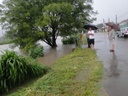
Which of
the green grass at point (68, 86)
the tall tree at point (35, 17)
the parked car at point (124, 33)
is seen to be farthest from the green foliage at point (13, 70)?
the parked car at point (124, 33)

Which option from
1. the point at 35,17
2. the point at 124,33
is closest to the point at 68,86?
the point at 35,17

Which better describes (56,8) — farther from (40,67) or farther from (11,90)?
(11,90)

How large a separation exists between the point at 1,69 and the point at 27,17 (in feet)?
50.3

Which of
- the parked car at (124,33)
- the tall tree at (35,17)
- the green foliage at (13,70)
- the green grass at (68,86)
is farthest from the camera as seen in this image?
the parked car at (124,33)

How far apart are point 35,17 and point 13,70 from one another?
50.2 feet

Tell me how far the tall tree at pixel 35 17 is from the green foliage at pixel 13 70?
12.5 meters

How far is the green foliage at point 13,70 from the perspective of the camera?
766 centimetres

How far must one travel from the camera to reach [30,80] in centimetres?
856

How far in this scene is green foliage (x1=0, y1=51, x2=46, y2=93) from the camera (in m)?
7.66

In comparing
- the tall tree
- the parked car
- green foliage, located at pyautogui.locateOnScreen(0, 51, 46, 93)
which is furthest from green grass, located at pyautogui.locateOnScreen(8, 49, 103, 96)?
the parked car

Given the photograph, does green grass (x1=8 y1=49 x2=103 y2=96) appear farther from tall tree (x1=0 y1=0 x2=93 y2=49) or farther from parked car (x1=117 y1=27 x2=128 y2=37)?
parked car (x1=117 y1=27 x2=128 y2=37)

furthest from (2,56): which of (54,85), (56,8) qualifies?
(56,8)

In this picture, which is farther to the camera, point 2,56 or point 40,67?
point 40,67

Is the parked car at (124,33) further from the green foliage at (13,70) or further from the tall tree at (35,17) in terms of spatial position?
the green foliage at (13,70)
